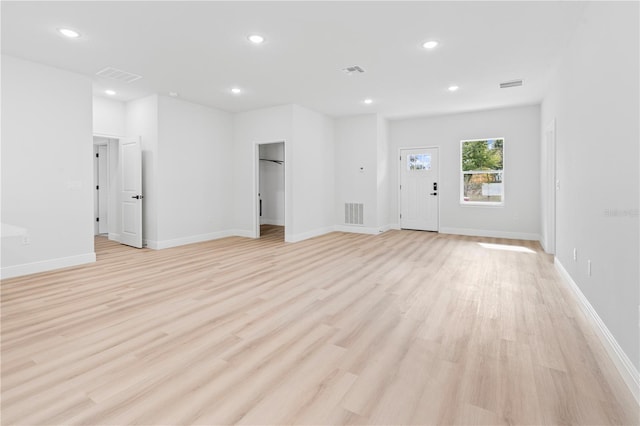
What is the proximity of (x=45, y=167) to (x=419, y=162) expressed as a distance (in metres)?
7.16

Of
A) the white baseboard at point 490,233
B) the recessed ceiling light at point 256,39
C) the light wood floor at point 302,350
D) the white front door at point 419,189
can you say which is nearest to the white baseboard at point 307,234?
the white front door at point 419,189

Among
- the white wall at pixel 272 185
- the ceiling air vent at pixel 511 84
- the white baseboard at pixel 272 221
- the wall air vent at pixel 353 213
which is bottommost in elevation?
the white baseboard at pixel 272 221

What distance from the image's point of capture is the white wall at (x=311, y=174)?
6.59 meters

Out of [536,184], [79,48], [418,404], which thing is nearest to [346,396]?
[418,404]

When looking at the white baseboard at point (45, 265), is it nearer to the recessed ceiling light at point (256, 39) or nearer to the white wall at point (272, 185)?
the recessed ceiling light at point (256, 39)

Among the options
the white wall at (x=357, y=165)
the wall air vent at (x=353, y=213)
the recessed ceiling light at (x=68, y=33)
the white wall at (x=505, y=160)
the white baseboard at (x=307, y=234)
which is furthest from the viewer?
the wall air vent at (x=353, y=213)

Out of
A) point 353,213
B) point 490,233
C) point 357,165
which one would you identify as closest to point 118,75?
point 357,165

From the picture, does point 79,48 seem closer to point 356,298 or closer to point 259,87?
point 259,87

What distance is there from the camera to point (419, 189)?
802 centimetres

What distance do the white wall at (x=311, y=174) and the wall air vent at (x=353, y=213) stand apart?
35cm

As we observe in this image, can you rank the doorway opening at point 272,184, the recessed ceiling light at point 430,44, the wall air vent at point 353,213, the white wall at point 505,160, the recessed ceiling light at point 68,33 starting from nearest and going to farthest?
the recessed ceiling light at point 68,33 → the recessed ceiling light at point 430,44 → the white wall at point 505,160 → the wall air vent at point 353,213 → the doorway opening at point 272,184

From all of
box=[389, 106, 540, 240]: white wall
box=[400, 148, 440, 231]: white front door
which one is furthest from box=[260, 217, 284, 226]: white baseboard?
box=[389, 106, 540, 240]: white wall

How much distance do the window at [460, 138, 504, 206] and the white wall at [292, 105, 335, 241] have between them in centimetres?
308

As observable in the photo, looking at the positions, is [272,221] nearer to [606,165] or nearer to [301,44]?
[301,44]
